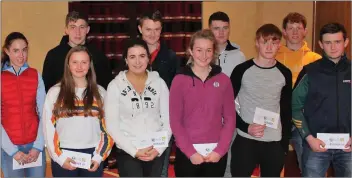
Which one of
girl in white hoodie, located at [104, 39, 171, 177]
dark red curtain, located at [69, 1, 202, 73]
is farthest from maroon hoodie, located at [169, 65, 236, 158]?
dark red curtain, located at [69, 1, 202, 73]

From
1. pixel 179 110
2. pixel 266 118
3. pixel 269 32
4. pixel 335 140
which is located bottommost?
pixel 335 140

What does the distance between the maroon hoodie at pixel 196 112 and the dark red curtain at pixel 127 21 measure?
134 inches

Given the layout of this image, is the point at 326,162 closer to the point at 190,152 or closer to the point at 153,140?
the point at 190,152

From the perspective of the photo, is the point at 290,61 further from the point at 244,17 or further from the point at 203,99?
the point at 244,17

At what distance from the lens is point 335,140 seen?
12.3 feet

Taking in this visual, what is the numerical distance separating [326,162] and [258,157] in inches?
21.5

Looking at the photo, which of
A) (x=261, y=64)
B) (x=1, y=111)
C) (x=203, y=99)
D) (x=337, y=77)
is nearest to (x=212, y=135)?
(x=203, y=99)

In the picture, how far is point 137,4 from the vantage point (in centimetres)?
691

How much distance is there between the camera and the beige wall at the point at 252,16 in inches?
280

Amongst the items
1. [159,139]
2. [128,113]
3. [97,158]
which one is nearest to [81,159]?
Result: [97,158]

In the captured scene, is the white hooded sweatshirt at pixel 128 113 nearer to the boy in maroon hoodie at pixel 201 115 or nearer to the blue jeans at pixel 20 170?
the boy in maroon hoodie at pixel 201 115

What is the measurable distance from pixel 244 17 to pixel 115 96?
398cm

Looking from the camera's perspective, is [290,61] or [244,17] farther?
[244,17]

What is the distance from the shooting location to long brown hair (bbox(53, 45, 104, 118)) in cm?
360
